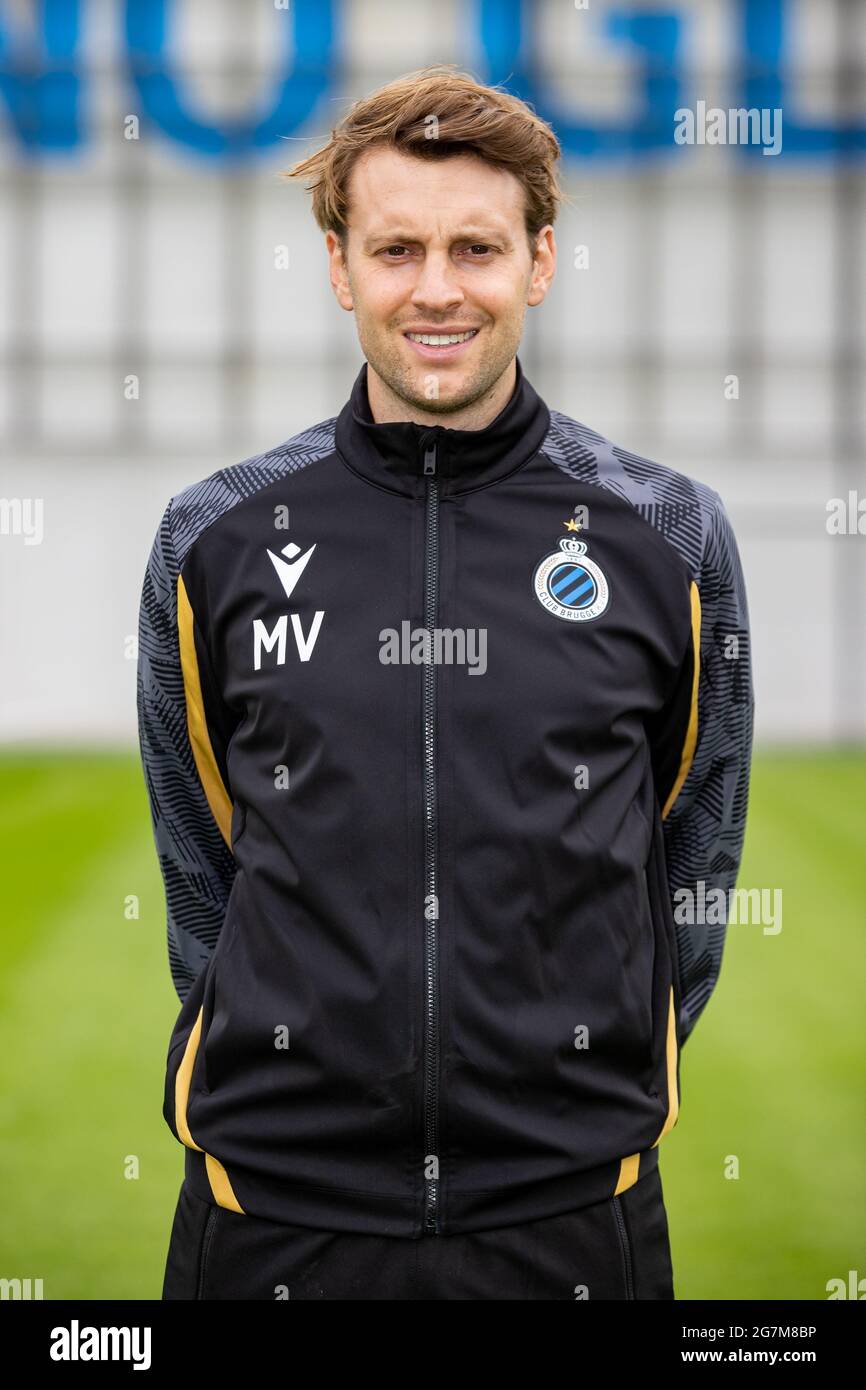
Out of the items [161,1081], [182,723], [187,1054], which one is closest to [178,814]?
[182,723]

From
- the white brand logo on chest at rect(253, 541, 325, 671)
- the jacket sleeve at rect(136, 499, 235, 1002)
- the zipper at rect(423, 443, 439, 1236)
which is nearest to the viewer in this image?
the zipper at rect(423, 443, 439, 1236)

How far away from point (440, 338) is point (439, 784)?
1.95 feet

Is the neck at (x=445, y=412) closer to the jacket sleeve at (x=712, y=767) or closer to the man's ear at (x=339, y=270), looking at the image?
the man's ear at (x=339, y=270)

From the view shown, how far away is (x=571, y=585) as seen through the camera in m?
2.06

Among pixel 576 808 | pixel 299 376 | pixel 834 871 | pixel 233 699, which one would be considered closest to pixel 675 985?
pixel 576 808

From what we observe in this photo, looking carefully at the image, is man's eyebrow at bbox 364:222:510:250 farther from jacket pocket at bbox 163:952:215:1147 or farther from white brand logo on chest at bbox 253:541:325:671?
jacket pocket at bbox 163:952:215:1147

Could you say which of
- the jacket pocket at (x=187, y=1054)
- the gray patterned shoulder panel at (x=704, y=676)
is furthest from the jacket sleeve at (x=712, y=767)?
the jacket pocket at (x=187, y=1054)

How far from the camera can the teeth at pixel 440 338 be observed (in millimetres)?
2049

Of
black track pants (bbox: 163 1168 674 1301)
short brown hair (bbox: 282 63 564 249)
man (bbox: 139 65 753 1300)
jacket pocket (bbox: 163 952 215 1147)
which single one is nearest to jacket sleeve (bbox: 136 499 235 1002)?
man (bbox: 139 65 753 1300)

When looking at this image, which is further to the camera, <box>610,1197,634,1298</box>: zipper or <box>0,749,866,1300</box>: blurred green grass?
<box>0,749,866,1300</box>: blurred green grass

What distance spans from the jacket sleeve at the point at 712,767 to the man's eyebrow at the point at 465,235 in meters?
0.47

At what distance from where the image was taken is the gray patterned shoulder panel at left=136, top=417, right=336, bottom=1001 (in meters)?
2.20

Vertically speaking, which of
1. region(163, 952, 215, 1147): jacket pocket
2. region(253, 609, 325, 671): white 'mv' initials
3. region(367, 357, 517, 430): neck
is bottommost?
region(163, 952, 215, 1147): jacket pocket

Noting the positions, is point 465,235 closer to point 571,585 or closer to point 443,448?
point 443,448
